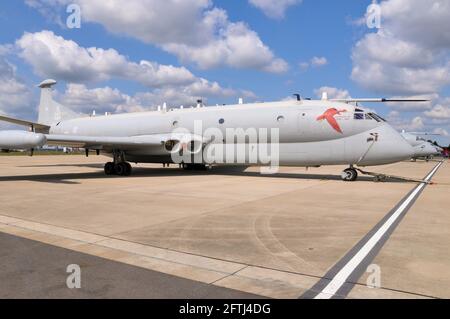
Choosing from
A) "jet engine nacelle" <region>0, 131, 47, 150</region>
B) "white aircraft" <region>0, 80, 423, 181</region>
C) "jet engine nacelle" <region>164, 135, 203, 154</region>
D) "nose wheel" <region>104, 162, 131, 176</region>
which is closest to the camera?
"jet engine nacelle" <region>0, 131, 47, 150</region>

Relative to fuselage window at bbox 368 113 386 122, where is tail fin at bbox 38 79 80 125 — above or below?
above

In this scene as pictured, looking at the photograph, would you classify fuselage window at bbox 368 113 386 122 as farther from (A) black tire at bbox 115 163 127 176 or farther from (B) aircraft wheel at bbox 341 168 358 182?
(A) black tire at bbox 115 163 127 176

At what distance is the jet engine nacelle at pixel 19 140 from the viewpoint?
13492 mm

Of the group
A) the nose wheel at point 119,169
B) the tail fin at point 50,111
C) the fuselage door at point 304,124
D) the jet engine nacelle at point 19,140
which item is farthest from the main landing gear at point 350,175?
the tail fin at point 50,111

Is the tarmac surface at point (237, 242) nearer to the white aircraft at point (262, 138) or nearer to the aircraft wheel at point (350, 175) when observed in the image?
the white aircraft at point (262, 138)

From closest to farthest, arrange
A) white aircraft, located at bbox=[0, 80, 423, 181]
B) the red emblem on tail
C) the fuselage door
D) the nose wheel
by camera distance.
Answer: white aircraft, located at bbox=[0, 80, 423, 181]
the red emblem on tail
the fuselage door
the nose wheel

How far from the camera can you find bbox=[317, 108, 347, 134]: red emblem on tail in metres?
15.8

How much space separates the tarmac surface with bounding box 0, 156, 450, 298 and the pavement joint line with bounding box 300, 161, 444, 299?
0.02 m

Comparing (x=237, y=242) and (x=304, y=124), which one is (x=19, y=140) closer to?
(x=237, y=242)

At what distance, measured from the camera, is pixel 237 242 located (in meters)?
6.04

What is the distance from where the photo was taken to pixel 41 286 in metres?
4.11

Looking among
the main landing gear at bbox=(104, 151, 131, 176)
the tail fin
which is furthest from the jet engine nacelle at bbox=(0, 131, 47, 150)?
the tail fin
